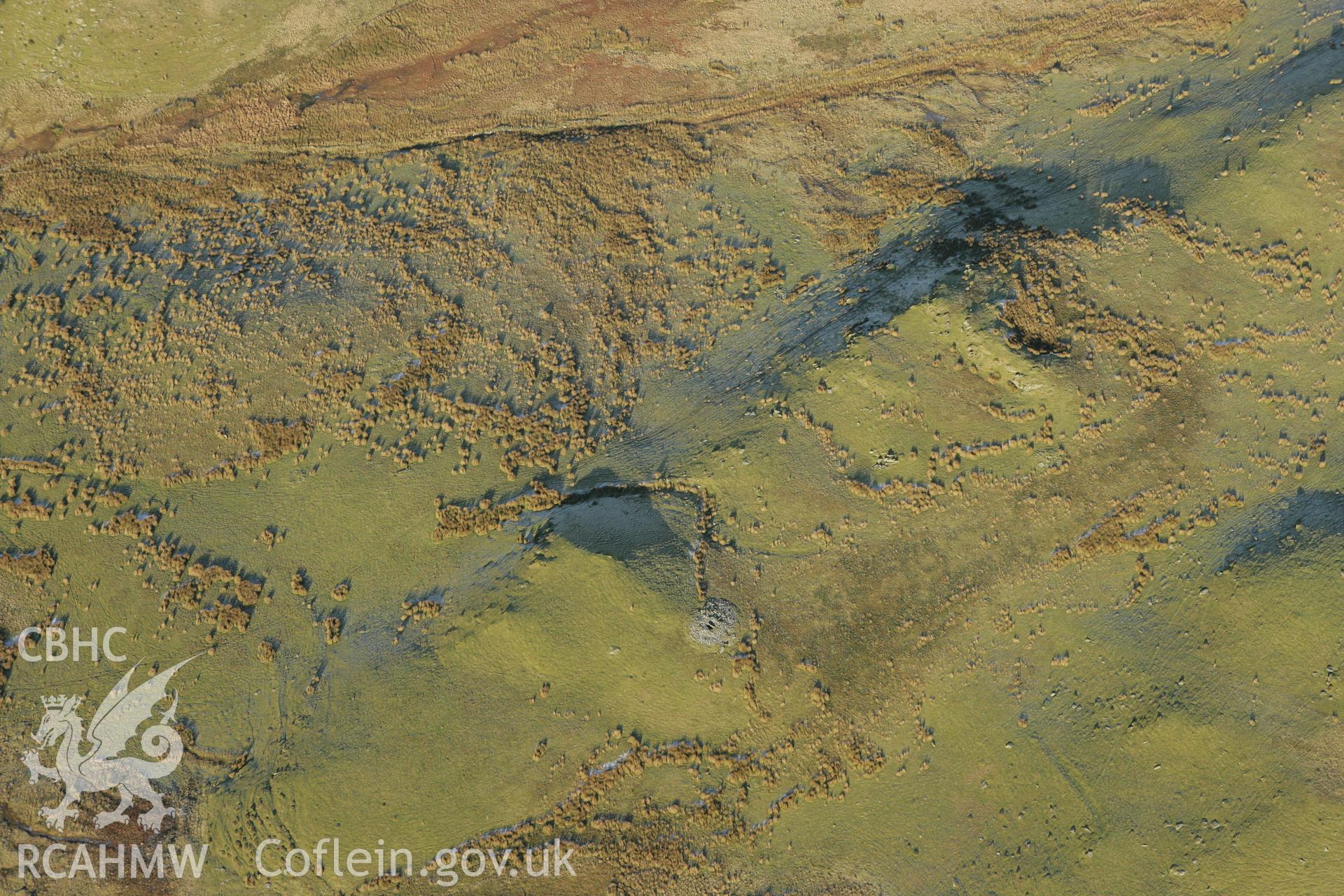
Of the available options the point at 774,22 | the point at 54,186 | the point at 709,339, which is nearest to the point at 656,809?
the point at 709,339

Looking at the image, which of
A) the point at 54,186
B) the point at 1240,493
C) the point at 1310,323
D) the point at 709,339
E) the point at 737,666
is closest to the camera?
the point at 737,666

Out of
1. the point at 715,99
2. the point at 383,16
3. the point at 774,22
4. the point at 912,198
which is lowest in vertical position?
the point at 912,198

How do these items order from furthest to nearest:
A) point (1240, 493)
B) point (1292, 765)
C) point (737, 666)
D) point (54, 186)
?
1. point (54, 186)
2. point (1240, 493)
3. point (737, 666)
4. point (1292, 765)

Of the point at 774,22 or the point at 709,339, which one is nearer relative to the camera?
the point at 709,339

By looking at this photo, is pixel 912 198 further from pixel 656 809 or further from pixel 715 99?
pixel 656 809

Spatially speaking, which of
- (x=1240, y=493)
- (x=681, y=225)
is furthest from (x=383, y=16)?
(x=1240, y=493)

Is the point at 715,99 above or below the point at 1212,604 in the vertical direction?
above
